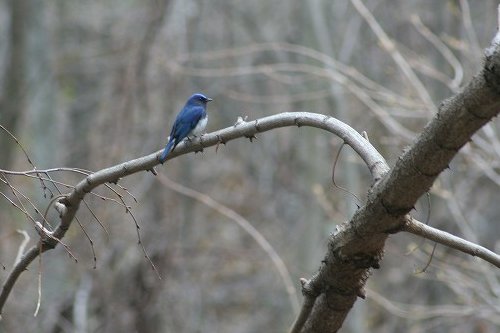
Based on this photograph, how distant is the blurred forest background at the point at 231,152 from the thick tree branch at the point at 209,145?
13.3ft

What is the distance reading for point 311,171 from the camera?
10.9m

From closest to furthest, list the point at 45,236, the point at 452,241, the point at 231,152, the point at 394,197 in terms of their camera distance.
A: 1. the point at 394,197
2. the point at 452,241
3. the point at 45,236
4. the point at 231,152

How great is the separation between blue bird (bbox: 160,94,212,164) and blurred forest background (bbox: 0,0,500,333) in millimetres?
2129

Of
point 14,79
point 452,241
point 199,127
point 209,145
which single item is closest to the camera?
point 452,241

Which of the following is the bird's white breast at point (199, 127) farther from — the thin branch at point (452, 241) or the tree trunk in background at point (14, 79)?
the tree trunk in background at point (14, 79)

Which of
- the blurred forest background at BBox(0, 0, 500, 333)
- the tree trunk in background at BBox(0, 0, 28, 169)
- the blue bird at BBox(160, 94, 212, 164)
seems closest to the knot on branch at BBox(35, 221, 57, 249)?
the blue bird at BBox(160, 94, 212, 164)

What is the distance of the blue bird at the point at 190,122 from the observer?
4.31 metres

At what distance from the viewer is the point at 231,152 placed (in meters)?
14.5

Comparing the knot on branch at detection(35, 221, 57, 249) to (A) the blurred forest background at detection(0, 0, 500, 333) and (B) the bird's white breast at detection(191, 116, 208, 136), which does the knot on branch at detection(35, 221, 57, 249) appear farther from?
(A) the blurred forest background at detection(0, 0, 500, 333)

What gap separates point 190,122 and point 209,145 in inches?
59.9

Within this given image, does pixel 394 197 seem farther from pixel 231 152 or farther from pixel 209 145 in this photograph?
pixel 231 152

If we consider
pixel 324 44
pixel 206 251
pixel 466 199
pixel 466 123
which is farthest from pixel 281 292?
pixel 466 123

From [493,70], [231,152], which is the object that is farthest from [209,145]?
[231,152]

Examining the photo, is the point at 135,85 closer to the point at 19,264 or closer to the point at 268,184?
Answer: the point at 268,184
